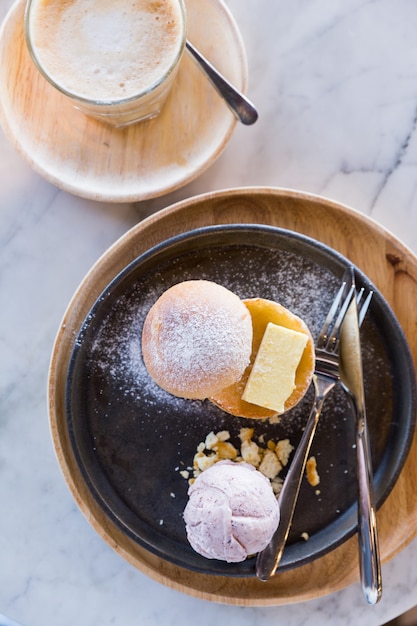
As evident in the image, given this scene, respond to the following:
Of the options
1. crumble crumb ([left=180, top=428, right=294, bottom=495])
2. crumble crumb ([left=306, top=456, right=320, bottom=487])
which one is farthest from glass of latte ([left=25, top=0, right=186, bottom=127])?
crumble crumb ([left=306, top=456, right=320, bottom=487])

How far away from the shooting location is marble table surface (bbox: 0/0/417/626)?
4.39ft

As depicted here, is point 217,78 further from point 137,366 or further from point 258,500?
point 258,500

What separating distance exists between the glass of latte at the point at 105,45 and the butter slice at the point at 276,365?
19.9 inches

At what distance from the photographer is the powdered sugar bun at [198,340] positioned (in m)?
1.09

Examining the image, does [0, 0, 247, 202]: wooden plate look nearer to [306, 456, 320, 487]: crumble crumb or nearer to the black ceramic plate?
the black ceramic plate

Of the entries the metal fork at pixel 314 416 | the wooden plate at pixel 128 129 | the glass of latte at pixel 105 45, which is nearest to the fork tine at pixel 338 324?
the metal fork at pixel 314 416

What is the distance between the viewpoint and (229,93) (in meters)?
1.23

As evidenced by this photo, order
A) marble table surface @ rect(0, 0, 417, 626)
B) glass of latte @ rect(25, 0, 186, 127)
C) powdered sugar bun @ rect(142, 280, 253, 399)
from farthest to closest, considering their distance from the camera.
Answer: marble table surface @ rect(0, 0, 417, 626), glass of latte @ rect(25, 0, 186, 127), powdered sugar bun @ rect(142, 280, 253, 399)

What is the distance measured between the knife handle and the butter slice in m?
0.17

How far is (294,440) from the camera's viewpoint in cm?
126

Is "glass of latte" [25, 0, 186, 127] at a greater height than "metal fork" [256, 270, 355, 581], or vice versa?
"glass of latte" [25, 0, 186, 127]

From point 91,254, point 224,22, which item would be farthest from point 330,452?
point 224,22

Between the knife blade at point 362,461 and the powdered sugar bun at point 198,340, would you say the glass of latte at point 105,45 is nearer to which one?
the powdered sugar bun at point 198,340

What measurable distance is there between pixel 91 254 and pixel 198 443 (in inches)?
17.5
